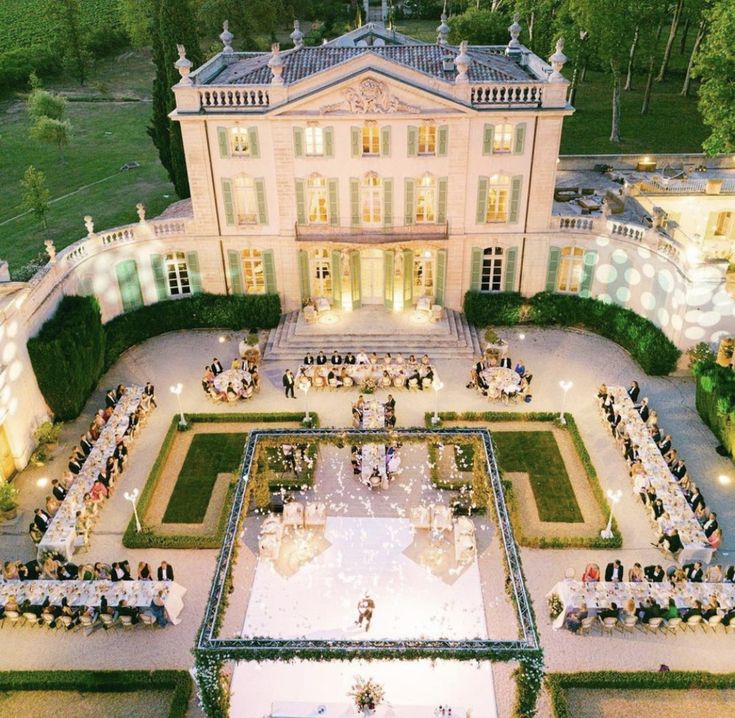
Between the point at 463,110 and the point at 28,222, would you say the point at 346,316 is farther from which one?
the point at 28,222

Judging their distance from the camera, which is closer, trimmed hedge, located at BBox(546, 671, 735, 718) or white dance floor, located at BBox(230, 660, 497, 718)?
white dance floor, located at BBox(230, 660, 497, 718)

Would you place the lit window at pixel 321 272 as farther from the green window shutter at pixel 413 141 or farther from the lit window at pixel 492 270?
the lit window at pixel 492 270

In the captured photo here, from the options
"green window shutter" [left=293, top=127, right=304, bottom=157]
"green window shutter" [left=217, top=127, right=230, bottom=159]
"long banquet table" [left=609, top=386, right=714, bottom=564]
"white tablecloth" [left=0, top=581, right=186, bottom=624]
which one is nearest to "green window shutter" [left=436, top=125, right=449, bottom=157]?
"green window shutter" [left=293, top=127, right=304, bottom=157]

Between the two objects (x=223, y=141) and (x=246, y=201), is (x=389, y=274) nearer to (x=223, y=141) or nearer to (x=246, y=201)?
(x=246, y=201)

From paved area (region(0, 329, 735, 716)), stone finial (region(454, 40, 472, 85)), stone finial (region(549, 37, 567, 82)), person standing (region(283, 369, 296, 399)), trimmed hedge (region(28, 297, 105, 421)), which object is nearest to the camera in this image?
paved area (region(0, 329, 735, 716))

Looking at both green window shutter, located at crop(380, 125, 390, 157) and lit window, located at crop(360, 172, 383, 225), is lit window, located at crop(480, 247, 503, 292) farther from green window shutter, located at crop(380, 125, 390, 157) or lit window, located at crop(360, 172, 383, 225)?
green window shutter, located at crop(380, 125, 390, 157)

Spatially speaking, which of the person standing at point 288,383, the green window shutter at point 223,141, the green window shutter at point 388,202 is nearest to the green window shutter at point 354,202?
the green window shutter at point 388,202
